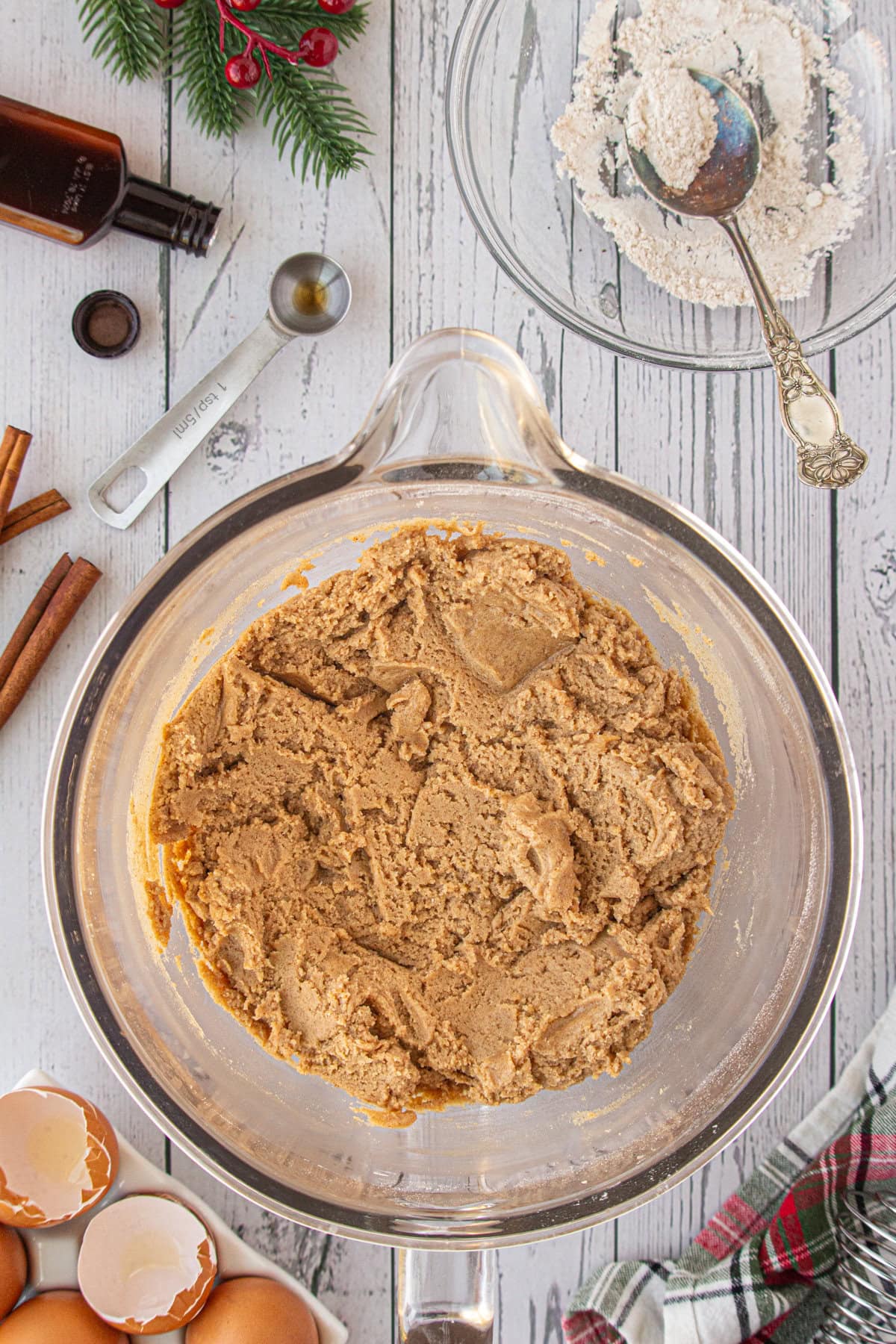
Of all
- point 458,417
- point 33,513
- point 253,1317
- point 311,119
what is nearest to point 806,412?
point 458,417

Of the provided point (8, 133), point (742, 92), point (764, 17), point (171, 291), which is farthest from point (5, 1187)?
point (764, 17)

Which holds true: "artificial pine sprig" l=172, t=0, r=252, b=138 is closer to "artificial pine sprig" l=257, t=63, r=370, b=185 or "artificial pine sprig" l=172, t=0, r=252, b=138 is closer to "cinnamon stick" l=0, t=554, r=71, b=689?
"artificial pine sprig" l=257, t=63, r=370, b=185

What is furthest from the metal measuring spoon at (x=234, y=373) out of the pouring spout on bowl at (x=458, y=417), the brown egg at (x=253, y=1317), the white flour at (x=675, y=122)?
the brown egg at (x=253, y=1317)

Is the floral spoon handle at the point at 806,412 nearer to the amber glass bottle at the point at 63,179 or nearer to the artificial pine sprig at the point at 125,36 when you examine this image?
the amber glass bottle at the point at 63,179

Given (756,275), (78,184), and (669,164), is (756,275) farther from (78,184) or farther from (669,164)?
(78,184)

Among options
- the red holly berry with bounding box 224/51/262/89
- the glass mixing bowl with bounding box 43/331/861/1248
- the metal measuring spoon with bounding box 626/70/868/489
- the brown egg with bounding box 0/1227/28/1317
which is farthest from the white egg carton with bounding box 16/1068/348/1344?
the red holly berry with bounding box 224/51/262/89

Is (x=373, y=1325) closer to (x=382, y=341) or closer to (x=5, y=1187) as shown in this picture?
(x=5, y=1187)
